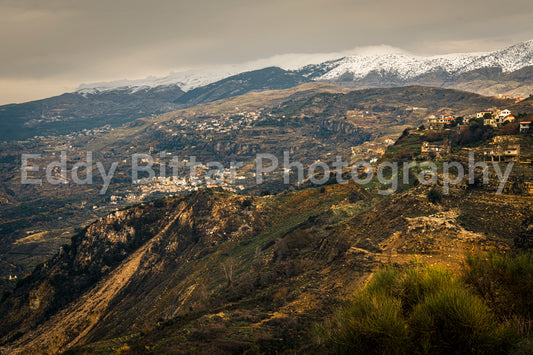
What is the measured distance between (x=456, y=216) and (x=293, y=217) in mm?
30192

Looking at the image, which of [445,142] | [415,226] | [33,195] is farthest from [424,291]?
[33,195]

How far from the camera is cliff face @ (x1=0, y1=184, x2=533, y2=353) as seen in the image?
22625mm

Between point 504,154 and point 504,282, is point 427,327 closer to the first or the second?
point 504,282

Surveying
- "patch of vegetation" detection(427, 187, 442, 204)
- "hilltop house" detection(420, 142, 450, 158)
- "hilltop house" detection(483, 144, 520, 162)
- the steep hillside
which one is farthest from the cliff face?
"hilltop house" detection(420, 142, 450, 158)

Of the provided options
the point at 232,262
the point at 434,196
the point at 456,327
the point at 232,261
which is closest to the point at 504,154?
the point at 434,196

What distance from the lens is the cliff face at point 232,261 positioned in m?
22.6

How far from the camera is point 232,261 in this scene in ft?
142

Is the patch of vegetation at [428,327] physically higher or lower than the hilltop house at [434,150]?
lower

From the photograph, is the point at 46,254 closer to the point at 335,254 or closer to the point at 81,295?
the point at 81,295

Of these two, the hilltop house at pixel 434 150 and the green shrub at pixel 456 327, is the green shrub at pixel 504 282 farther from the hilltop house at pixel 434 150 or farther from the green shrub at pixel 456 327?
the hilltop house at pixel 434 150

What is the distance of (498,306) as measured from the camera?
37.2 ft

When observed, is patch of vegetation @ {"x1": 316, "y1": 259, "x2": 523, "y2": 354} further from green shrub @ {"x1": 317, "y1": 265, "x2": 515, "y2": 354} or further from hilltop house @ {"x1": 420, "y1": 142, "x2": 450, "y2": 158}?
hilltop house @ {"x1": 420, "y1": 142, "x2": 450, "y2": 158}

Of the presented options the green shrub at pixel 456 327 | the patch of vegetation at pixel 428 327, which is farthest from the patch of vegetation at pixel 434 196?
the green shrub at pixel 456 327

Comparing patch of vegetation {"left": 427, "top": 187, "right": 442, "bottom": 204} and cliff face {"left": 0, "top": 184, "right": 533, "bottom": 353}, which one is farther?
patch of vegetation {"left": 427, "top": 187, "right": 442, "bottom": 204}
